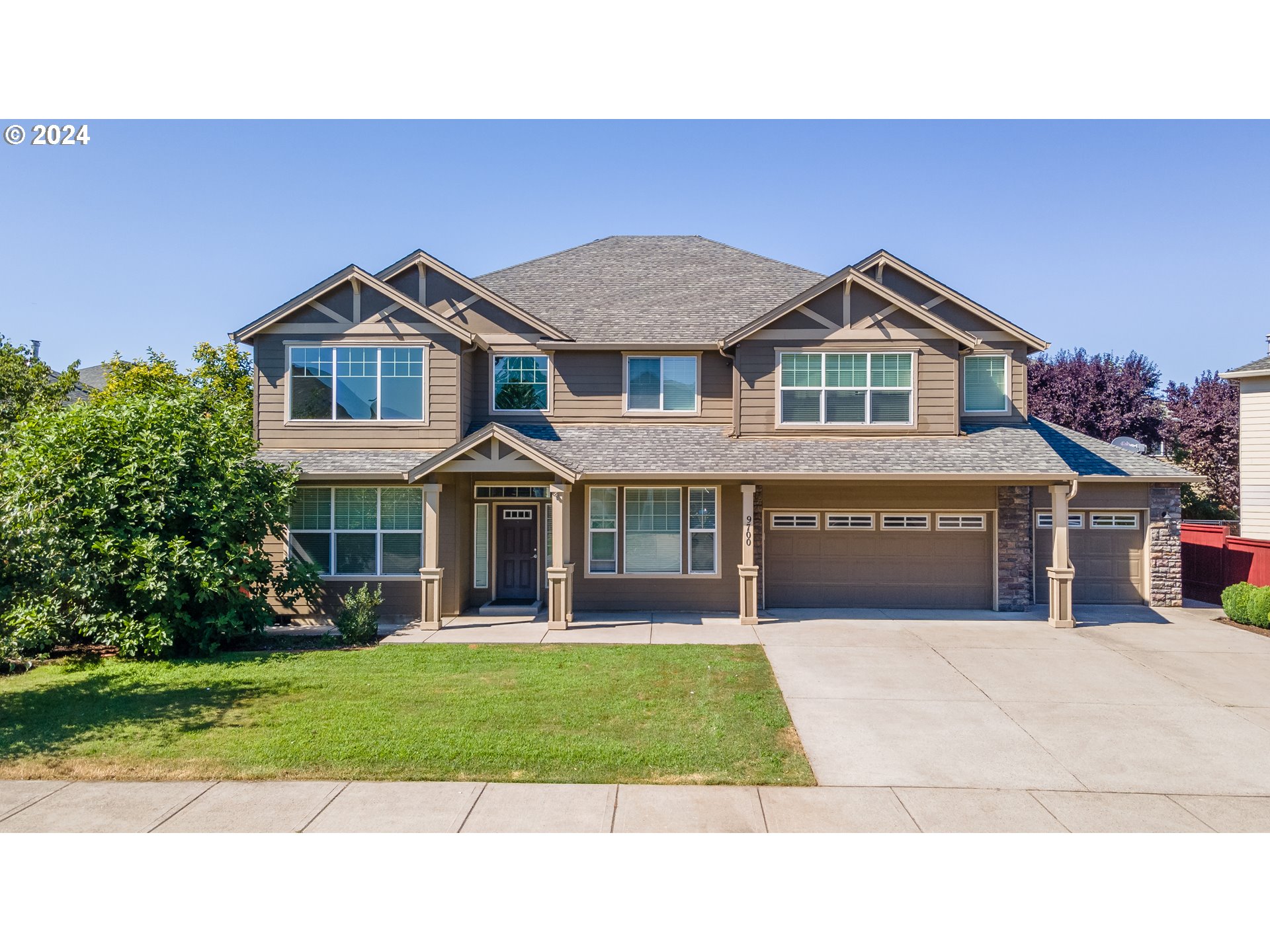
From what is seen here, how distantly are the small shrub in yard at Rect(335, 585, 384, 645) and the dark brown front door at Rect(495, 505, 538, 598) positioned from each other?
3171 mm

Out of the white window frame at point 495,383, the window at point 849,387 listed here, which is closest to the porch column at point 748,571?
the window at point 849,387

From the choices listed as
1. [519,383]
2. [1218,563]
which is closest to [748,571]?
[519,383]

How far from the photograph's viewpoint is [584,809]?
595 centimetres

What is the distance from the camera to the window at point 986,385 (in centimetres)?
1539

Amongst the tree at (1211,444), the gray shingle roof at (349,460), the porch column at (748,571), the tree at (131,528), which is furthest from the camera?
the tree at (1211,444)

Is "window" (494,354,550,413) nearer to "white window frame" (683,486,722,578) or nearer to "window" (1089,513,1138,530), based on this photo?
"white window frame" (683,486,722,578)

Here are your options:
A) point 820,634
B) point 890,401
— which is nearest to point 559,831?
point 820,634

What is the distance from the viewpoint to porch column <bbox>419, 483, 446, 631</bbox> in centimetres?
1319

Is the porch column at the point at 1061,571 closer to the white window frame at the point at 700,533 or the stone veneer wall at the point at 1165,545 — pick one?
the stone veneer wall at the point at 1165,545

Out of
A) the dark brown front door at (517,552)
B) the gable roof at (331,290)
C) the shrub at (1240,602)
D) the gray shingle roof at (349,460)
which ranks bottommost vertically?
the shrub at (1240,602)

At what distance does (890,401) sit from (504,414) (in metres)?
7.97

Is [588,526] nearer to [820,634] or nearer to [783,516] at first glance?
[783,516]

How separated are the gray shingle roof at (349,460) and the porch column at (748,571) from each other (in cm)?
619

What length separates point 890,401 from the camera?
48.3ft
